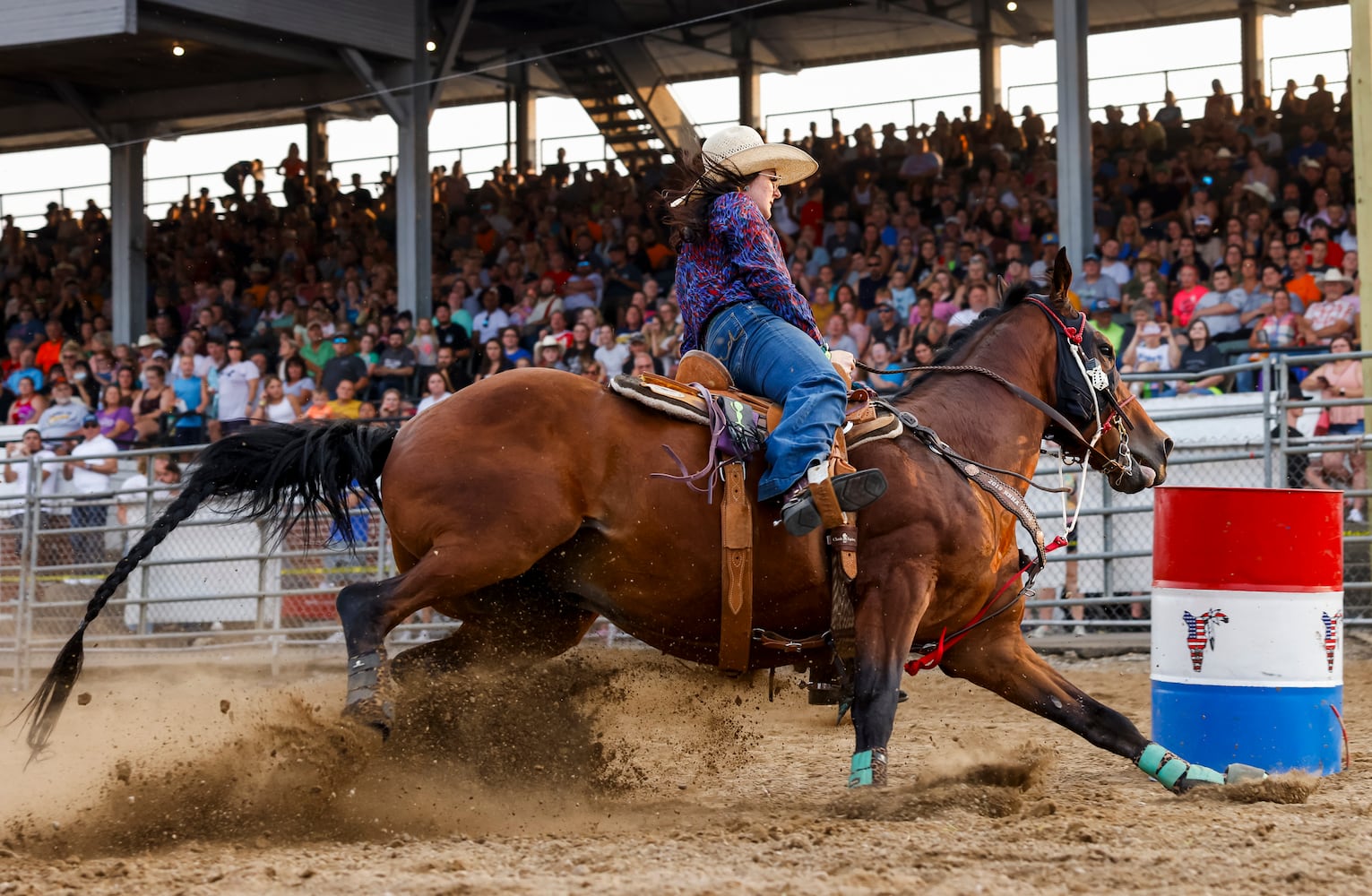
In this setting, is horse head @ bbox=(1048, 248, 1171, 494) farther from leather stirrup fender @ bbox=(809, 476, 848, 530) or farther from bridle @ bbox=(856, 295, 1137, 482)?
leather stirrup fender @ bbox=(809, 476, 848, 530)

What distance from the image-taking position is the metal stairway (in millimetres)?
22953

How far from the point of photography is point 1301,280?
40.9 feet

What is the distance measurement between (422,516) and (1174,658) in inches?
121

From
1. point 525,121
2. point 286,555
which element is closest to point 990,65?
point 525,121

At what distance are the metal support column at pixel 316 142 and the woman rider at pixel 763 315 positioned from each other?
1963 centimetres

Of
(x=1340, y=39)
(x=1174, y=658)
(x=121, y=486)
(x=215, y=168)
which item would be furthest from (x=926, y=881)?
(x=215, y=168)

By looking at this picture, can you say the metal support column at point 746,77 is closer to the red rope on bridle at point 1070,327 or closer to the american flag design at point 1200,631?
the red rope on bridle at point 1070,327

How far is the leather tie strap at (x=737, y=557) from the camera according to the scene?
5133 mm

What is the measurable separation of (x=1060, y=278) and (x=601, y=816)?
2738 mm

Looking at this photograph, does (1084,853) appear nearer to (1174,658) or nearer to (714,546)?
(714,546)

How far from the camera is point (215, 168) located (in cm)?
2441

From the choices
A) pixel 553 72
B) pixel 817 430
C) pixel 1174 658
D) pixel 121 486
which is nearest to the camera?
pixel 817 430

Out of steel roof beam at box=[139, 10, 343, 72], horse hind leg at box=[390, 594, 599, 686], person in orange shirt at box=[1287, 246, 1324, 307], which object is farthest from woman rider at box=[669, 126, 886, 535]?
steel roof beam at box=[139, 10, 343, 72]

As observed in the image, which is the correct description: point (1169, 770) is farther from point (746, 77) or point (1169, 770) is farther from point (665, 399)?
point (746, 77)
